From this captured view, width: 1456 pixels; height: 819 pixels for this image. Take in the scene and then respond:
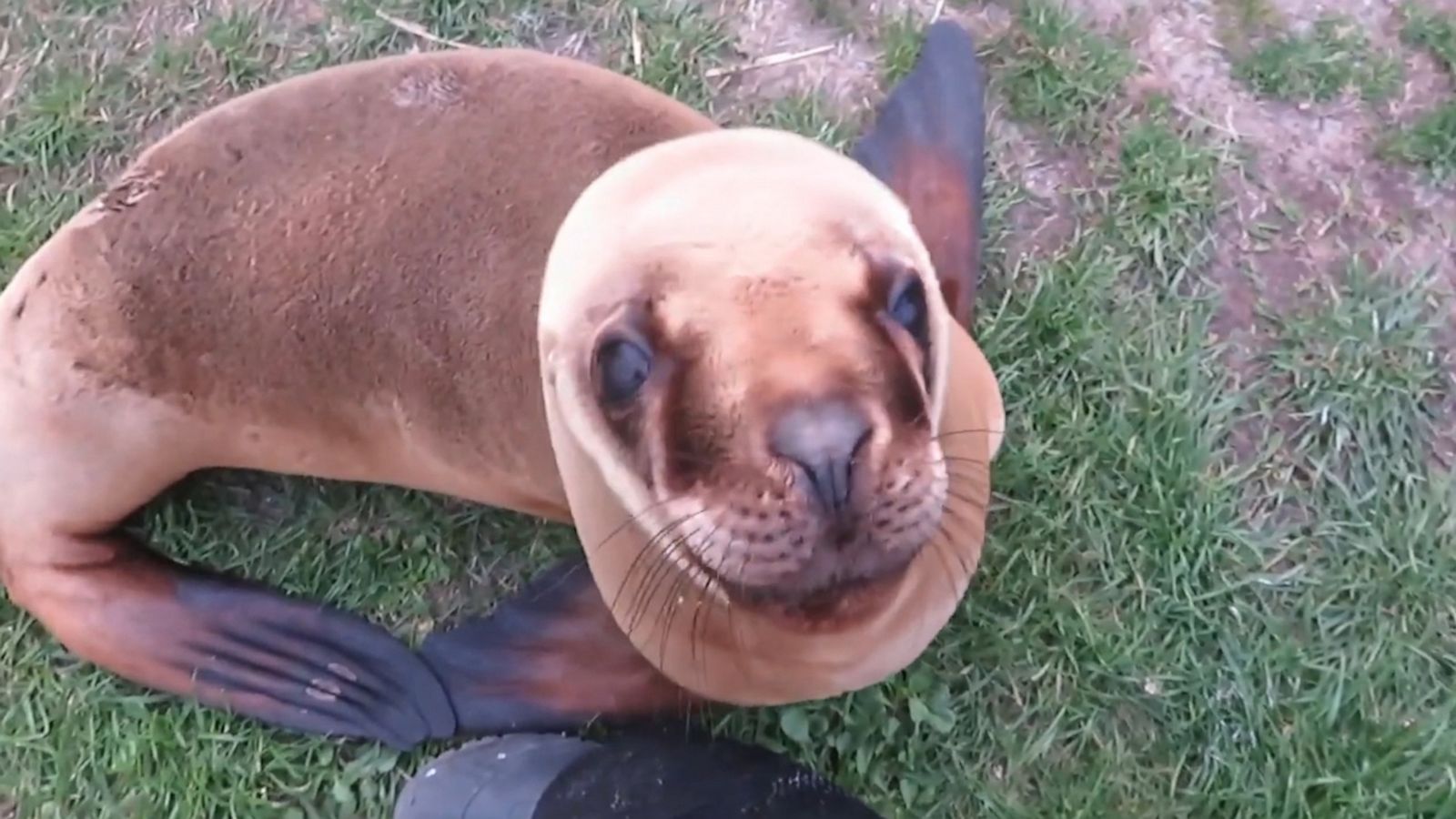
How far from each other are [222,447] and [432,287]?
1.86 ft

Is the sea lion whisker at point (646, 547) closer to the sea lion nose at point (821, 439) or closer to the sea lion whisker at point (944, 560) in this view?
the sea lion nose at point (821, 439)

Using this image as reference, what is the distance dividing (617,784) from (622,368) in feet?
3.28

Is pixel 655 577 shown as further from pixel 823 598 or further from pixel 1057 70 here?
pixel 1057 70

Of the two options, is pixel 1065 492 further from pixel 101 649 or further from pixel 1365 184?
pixel 101 649

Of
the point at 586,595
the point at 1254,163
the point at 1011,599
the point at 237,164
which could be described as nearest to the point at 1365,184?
the point at 1254,163

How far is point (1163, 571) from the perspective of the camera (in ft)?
8.74

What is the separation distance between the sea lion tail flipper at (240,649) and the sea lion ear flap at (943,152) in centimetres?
119

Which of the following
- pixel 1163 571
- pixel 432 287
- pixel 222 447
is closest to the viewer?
pixel 432 287

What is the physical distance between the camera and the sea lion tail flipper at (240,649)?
2559 millimetres

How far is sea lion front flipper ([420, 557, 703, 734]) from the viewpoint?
2.50 m

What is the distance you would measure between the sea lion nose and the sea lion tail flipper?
1.23m

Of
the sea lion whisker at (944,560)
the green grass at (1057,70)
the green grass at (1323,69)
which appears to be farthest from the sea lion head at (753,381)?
the green grass at (1323,69)

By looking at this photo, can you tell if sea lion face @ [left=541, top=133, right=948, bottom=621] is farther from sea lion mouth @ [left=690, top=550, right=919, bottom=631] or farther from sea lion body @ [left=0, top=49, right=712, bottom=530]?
sea lion body @ [left=0, top=49, right=712, bottom=530]

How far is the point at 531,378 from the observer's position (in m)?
2.12
